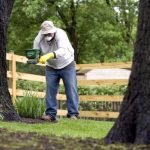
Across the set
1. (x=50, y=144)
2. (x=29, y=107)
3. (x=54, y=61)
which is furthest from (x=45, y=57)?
(x=50, y=144)

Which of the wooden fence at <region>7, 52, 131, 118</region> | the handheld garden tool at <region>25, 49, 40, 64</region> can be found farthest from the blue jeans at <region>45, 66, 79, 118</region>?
the wooden fence at <region>7, 52, 131, 118</region>

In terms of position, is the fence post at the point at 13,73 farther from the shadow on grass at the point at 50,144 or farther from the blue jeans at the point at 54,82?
the shadow on grass at the point at 50,144

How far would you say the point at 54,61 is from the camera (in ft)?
29.6

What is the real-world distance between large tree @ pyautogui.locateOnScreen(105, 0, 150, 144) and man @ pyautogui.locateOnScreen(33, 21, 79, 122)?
3.90 m

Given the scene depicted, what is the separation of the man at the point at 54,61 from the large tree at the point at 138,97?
3.90m

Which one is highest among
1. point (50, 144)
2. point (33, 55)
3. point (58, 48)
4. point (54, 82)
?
point (58, 48)

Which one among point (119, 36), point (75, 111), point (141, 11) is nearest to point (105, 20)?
point (119, 36)

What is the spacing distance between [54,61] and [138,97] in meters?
4.32

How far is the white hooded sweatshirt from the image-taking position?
8.84 meters

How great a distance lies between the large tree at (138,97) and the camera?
4727mm

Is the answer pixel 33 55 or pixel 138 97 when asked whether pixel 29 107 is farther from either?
pixel 138 97

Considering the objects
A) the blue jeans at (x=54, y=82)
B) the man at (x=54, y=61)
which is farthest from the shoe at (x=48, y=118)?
the blue jeans at (x=54, y=82)

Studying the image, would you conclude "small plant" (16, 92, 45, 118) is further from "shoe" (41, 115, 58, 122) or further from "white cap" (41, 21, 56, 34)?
"white cap" (41, 21, 56, 34)

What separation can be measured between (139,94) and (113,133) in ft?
1.52
